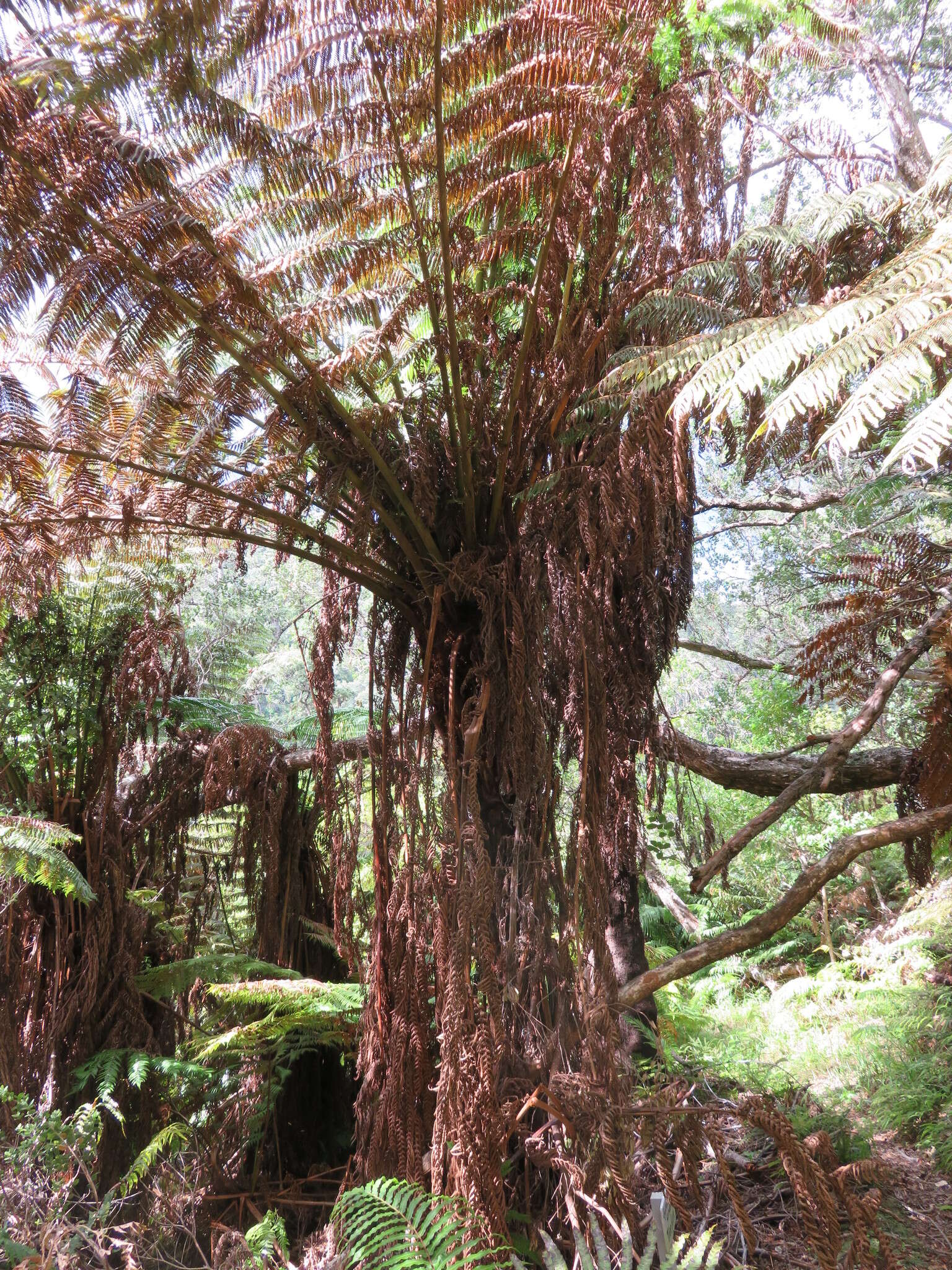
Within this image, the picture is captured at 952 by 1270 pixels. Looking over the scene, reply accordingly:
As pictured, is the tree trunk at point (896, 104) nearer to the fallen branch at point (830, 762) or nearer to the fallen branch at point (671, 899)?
the fallen branch at point (830, 762)

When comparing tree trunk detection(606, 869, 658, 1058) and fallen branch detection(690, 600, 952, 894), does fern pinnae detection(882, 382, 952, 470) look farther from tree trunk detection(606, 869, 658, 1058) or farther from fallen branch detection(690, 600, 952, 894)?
tree trunk detection(606, 869, 658, 1058)

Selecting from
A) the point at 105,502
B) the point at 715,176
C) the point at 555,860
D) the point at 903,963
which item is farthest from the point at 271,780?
the point at 903,963

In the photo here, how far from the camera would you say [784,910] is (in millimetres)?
2516

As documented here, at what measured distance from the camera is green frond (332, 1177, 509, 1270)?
5.58 feet

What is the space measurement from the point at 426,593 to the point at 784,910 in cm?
146

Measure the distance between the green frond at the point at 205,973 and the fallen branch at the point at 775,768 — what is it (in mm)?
1824

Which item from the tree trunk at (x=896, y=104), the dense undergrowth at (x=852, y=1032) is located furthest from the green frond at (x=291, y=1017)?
the tree trunk at (x=896, y=104)

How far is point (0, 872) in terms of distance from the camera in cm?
262

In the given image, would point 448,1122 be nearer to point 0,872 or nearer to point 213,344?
point 0,872

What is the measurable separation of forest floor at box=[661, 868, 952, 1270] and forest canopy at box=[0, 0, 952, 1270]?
2.3 inches

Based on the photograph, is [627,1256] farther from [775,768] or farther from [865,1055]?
[865,1055]

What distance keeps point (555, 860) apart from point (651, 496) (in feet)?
3.57

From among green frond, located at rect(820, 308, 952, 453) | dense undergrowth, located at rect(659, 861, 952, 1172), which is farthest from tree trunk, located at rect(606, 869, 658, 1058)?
green frond, located at rect(820, 308, 952, 453)

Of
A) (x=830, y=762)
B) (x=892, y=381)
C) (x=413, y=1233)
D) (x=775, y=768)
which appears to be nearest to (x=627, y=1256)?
(x=413, y=1233)
